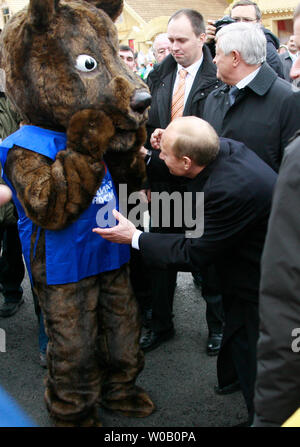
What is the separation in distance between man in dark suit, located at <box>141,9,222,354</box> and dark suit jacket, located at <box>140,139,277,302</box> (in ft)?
3.78

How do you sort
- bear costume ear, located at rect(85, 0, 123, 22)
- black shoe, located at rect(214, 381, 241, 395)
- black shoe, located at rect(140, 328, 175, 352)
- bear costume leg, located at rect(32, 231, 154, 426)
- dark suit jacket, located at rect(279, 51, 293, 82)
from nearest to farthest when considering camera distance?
bear costume leg, located at rect(32, 231, 154, 426) → bear costume ear, located at rect(85, 0, 123, 22) → black shoe, located at rect(214, 381, 241, 395) → black shoe, located at rect(140, 328, 175, 352) → dark suit jacket, located at rect(279, 51, 293, 82)

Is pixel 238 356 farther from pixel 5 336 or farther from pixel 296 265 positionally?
pixel 5 336

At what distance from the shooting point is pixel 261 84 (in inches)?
128

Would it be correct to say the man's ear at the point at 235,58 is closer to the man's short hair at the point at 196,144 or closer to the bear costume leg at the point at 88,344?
the man's short hair at the point at 196,144

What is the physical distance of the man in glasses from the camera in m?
4.23

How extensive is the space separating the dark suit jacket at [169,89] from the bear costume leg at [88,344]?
4.54ft

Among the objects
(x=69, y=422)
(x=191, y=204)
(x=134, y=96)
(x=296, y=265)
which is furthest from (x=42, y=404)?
(x=296, y=265)

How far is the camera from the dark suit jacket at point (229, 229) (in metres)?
2.47

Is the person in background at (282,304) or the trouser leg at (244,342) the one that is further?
the trouser leg at (244,342)

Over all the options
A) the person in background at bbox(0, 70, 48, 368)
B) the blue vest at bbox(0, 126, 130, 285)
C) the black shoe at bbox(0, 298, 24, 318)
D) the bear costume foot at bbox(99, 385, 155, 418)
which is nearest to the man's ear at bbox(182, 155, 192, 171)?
the blue vest at bbox(0, 126, 130, 285)

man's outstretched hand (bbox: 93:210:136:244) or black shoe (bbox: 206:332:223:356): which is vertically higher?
man's outstretched hand (bbox: 93:210:136:244)

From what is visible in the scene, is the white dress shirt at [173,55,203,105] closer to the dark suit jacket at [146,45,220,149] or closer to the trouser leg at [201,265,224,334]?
the dark suit jacket at [146,45,220,149]

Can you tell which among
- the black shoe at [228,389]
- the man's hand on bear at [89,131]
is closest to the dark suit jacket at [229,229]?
the man's hand on bear at [89,131]

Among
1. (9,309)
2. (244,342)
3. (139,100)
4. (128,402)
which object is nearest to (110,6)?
(139,100)
